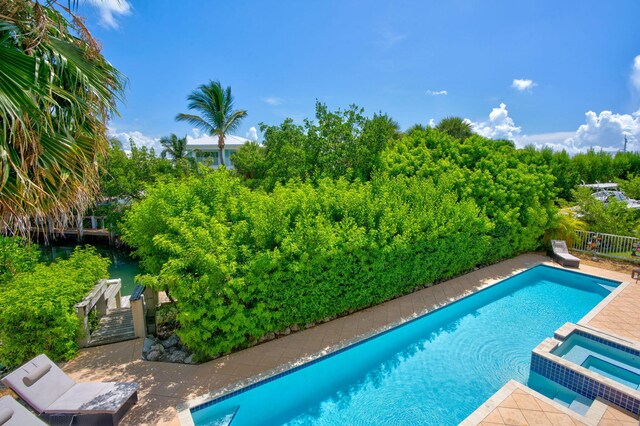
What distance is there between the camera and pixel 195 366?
22.1 ft

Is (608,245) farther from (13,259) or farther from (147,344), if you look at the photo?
(13,259)

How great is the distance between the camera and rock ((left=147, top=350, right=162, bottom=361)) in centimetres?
708

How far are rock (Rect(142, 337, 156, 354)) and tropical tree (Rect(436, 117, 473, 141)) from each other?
32.2 metres

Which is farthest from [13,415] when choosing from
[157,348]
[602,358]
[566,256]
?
[566,256]

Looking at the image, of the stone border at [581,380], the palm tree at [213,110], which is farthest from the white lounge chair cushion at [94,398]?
the palm tree at [213,110]

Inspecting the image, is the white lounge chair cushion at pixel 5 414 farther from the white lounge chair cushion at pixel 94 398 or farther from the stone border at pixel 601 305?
the stone border at pixel 601 305

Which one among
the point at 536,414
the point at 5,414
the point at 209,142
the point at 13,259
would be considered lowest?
the point at 536,414

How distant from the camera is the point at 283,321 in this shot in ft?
25.2

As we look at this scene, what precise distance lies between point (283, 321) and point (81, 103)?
5.89 m

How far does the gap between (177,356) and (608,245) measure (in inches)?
713

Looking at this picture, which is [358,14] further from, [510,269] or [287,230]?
[510,269]

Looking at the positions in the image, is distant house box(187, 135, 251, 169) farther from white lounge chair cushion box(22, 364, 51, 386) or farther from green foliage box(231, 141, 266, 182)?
white lounge chair cushion box(22, 364, 51, 386)

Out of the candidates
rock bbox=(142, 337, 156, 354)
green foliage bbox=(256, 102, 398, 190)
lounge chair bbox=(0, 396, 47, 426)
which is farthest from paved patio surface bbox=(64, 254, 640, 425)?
green foliage bbox=(256, 102, 398, 190)

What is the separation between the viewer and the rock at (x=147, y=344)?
289 inches
